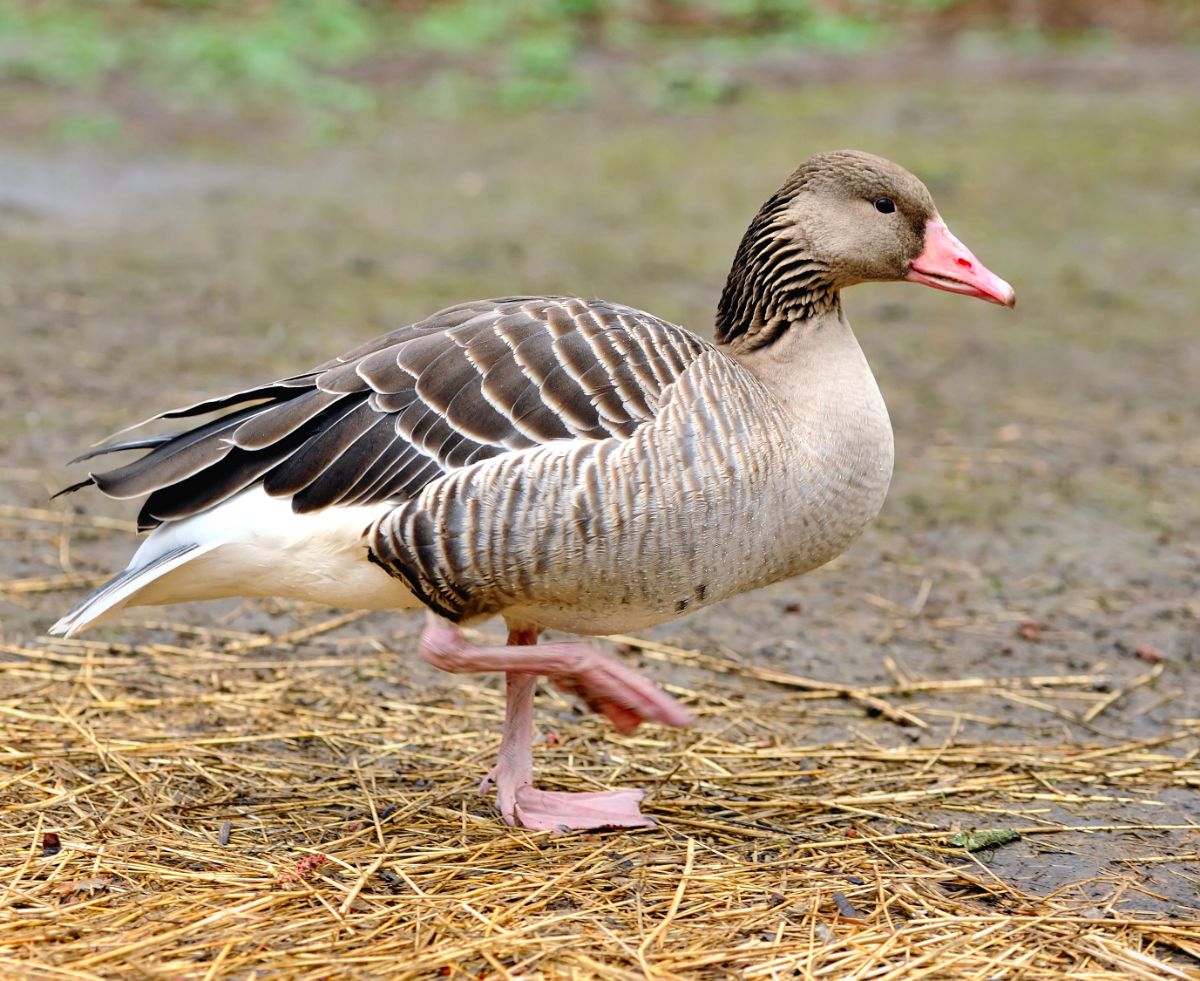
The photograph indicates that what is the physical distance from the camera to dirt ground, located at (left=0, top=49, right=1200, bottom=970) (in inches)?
210

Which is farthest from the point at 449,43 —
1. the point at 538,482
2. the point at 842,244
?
the point at 538,482

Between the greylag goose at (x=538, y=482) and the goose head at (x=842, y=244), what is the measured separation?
0.01 m

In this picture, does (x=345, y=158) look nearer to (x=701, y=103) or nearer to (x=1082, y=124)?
(x=701, y=103)

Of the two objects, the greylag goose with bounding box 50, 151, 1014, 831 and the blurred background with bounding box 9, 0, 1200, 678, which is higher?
the greylag goose with bounding box 50, 151, 1014, 831

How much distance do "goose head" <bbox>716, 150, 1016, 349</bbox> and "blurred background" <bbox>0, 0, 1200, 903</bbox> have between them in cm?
150

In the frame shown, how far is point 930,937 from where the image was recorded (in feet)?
11.9

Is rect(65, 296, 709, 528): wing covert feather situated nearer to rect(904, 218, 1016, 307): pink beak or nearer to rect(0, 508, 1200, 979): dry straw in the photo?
rect(904, 218, 1016, 307): pink beak

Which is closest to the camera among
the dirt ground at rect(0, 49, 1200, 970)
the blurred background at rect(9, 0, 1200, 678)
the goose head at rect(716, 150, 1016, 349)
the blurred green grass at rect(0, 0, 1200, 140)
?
the goose head at rect(716, 150, 1016, 349)

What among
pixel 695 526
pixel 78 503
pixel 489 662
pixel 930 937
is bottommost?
pixel 78 503

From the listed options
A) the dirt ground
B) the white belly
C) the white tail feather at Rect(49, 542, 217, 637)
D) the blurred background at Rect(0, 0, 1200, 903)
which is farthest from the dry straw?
the white belly

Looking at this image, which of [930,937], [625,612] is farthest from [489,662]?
[930,937]

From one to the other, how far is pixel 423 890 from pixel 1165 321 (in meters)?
7.38

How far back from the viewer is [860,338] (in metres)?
9.29

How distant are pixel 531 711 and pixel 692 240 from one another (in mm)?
7097
